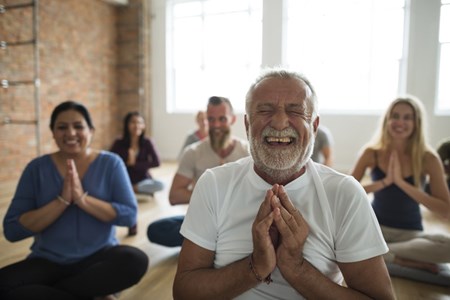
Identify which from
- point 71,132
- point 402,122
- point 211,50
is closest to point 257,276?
point 71,132

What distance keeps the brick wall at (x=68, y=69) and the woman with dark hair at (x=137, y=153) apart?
169cm

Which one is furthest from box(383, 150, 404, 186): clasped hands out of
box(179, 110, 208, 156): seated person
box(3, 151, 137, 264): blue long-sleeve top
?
box(179, 110, 208, 156): seated person

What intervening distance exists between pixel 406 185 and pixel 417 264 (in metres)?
0.51

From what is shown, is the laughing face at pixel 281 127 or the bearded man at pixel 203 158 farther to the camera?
the bearded man at pixel 203 158

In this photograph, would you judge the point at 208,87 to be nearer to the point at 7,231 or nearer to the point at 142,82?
the point at 142,82

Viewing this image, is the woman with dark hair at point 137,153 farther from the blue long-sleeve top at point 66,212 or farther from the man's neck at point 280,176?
the man's neck at point 280,176

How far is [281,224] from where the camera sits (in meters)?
0.99

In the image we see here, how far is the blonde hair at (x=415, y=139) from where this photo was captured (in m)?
2.34

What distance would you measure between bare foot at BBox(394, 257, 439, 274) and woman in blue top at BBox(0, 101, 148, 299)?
5.42 ft

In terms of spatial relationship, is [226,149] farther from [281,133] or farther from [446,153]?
[446,153]

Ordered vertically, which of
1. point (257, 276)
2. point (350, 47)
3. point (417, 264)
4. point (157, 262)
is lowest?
point (157, 262)

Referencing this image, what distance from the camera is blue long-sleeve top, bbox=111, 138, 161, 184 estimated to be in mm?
4188

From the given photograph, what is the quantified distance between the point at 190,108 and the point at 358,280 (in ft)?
23.4

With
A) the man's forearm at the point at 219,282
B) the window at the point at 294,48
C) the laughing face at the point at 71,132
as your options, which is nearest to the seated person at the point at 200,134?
the laughing face at the point at 71,132
